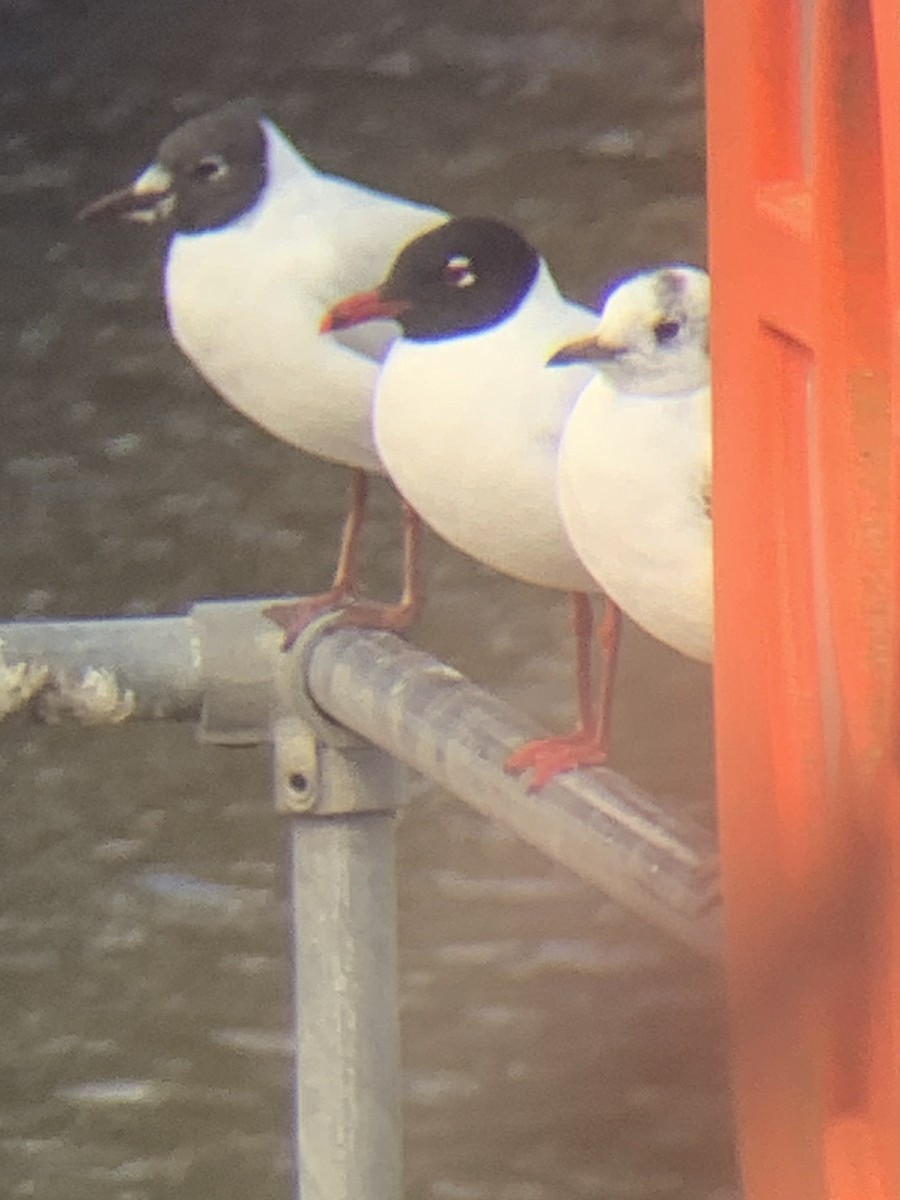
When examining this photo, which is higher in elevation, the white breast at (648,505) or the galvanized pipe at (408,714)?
the white breast at (648,505)

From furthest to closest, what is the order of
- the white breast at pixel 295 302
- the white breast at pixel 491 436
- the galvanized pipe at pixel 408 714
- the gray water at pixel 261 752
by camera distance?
the gray water at pixel 261 752 < the white breast at pixel 295 302 < the white breast at pixel 491 436 < the galvanized pipe at pixel 408 714

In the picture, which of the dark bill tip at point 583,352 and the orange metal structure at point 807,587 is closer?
the orange metal structure at point 807,587

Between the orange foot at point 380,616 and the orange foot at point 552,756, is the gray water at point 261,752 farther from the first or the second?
the orange foot at point 552,756

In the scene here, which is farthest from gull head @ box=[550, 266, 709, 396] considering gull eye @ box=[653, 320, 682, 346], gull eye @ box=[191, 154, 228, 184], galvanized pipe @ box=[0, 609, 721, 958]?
gull eye @ box=[191, 154, 228, 184]

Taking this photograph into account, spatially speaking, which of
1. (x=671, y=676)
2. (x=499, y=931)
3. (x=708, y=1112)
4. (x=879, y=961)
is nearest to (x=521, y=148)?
(x=671, y=676)

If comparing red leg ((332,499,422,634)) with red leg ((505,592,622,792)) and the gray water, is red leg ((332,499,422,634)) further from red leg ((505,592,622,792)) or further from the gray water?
the gray water

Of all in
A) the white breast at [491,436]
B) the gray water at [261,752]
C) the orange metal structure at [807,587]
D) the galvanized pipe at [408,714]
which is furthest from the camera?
the gray water at [261,752]

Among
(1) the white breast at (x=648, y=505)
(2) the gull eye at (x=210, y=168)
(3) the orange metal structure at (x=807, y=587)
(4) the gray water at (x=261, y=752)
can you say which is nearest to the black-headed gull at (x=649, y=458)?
(1) the white breast at (x=648, y=505)
